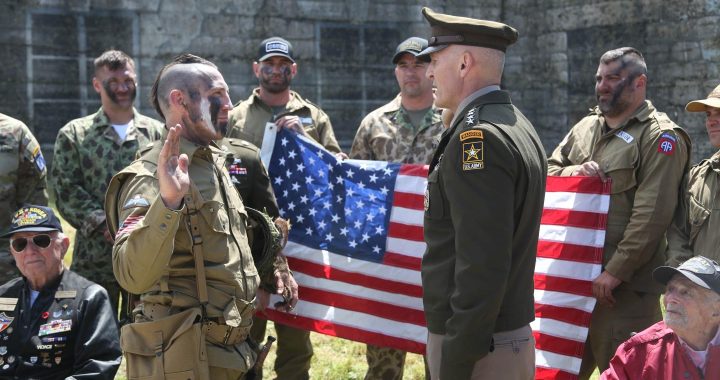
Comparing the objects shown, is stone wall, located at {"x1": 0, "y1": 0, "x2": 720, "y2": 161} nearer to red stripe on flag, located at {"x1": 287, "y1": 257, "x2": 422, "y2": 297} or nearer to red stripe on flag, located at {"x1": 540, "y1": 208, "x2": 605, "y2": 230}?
red stripe on flag, located at {"x1": 540, "y1": 208, "x2": 605, "y2": 230}

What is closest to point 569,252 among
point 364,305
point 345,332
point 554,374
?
point 554,374

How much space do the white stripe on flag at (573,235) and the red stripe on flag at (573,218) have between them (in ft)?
0.08

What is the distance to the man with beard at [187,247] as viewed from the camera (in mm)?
3312

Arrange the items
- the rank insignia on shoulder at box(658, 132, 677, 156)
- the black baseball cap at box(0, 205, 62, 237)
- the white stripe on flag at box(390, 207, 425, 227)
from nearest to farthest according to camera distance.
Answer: the black baseball cap at box(0, 205, 62, 237)
the rank insignia on shoulder at box(658, 132, 677, 156)
the white stripe on flag at box(390, 207, 425, 227)

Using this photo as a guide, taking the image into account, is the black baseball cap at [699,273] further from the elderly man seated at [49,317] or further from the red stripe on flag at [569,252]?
the elderly man seated at [49,317]

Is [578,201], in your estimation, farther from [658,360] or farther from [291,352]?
[291,352]

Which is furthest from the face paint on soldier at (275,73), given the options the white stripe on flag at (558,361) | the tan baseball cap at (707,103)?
the tan baseball cap at (707,103)

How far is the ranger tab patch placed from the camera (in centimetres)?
307

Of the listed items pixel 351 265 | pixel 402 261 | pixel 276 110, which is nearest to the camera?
pixel 402 261

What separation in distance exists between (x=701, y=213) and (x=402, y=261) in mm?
1806

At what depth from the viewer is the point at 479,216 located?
302 centimetres

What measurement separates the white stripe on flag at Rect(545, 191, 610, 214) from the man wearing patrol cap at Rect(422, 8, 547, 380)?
1721mm

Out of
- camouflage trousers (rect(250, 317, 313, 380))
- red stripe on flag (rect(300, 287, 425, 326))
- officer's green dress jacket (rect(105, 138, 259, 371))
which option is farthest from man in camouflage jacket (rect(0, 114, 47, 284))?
officer's green dress jacket (rect(105, 138, 259, 371))

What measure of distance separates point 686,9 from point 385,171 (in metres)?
7.60
